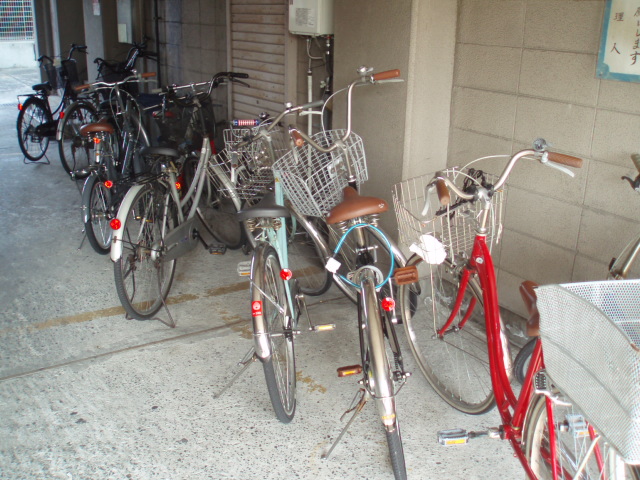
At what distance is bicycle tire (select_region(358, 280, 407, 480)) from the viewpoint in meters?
2.50

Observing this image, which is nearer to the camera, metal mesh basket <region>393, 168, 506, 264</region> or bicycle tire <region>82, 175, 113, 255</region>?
metal mesh basket <region>393, 168, 506, 264</region>

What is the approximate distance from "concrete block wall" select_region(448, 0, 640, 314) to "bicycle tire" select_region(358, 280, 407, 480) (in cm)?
122

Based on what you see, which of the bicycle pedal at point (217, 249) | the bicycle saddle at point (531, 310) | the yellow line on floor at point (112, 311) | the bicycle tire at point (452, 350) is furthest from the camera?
the bicycle pedal at point (217, 249)

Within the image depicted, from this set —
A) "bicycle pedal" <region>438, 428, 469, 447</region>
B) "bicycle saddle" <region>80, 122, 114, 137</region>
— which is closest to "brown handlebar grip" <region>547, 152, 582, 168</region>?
"bicycle pedal" <region>438, 428, 469, 447</region>

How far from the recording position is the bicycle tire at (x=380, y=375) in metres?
2.50

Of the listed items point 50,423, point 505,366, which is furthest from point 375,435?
point 50,423

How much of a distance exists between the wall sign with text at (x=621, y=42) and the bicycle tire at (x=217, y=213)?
2.56 m

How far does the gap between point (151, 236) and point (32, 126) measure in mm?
3989

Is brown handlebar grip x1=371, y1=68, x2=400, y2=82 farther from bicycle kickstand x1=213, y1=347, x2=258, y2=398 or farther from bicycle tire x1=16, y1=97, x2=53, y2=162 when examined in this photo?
bicycle tire x1=16, y1=97, x2=53, y2=162

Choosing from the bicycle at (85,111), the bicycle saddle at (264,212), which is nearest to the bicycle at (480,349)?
the bicycle saddle at (264,212)

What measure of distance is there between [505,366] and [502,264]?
1240mm

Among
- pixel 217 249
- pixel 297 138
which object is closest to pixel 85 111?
pixel 217 249

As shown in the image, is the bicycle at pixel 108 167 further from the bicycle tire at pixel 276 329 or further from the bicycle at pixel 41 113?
the bicycle tire at pixel 276 329

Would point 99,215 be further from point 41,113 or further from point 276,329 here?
point 41,113
